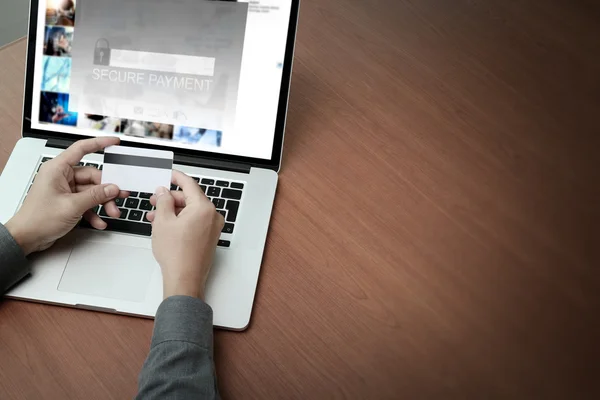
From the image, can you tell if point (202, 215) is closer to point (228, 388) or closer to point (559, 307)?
point (228, 388)

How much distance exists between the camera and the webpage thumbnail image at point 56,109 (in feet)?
2.84

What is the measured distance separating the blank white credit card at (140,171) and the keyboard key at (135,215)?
0.05 m

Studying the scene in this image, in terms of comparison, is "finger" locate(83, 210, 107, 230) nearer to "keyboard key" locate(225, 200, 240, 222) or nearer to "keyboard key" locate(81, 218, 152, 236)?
"keyboard key" locate(81, 218, 152, 236)

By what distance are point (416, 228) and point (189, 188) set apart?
0.31 metres

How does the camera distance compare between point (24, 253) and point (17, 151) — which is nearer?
point (24, 253)

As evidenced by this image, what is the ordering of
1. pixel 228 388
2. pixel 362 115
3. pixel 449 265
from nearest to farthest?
pixel 228 388, pixel 449 265, pixel 362 115

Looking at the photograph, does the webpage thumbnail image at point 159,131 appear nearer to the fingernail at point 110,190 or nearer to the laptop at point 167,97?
the laptop at point 167,97

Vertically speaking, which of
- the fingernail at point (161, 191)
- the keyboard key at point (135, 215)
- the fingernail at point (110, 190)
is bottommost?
the keyboard key at point (135, 215)

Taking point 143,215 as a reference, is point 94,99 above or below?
above

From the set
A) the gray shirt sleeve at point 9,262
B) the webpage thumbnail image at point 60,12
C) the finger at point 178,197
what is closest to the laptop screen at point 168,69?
the webpage thumbnail image at point 60,12

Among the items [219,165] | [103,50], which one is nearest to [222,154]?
[219,165]

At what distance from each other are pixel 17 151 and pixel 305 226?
44cm

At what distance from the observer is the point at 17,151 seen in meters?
0.89

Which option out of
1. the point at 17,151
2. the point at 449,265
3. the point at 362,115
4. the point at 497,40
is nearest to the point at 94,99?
the point at 17,151
